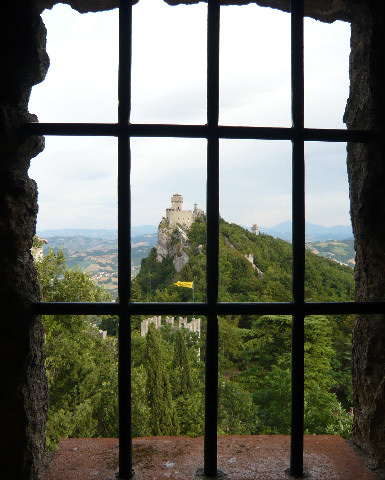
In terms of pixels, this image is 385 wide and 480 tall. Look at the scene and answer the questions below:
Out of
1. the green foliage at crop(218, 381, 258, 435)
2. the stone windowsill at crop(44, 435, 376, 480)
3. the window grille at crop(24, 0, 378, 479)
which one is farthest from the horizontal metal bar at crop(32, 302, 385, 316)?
the green foliage at crop(218, 381, 258, 435)

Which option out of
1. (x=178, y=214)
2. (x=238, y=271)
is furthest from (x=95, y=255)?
(x=178, y=214)

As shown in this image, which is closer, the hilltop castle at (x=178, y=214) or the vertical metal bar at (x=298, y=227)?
the vertical metal bar at (x=298, y=227)

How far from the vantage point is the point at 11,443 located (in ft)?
2.97

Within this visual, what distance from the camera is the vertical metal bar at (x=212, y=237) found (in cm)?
99

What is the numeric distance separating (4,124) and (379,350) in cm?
109

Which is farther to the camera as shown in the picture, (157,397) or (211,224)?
(157,397)

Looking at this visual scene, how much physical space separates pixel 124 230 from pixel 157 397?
12.9 meters

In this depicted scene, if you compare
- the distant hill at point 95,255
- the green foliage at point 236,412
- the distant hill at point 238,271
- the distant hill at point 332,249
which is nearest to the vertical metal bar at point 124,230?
the distant hill at point 95,255

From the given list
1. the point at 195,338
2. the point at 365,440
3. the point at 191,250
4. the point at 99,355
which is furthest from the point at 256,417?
the point at 191,250

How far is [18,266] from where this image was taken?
0.94m

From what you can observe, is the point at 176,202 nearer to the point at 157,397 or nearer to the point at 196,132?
the point at 157,397

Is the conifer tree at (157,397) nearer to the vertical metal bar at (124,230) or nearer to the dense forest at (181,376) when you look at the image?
the dense forest at (181,376)

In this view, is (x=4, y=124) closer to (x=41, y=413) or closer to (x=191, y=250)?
(x=41, y=413)

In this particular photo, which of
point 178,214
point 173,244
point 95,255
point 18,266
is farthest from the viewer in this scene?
point 178,214
